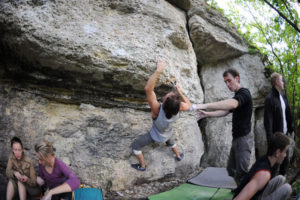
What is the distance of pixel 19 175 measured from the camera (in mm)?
3229

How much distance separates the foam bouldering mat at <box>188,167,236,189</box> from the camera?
4279mm

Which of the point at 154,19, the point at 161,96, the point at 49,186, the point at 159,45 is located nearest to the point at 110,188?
the point at 49,186

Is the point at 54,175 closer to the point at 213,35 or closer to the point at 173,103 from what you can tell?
the point at 173,103

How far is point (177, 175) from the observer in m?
4.74

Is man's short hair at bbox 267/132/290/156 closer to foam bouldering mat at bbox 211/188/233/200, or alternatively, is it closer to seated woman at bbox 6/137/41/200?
foam bouldering mat at bbox 211/188/233/200

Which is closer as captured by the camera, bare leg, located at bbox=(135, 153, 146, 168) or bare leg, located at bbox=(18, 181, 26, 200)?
bare leg, located at bbox=(18, 181, 26, 200)

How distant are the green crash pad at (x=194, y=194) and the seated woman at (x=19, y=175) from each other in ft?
5.60

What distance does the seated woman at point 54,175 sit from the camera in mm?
2936

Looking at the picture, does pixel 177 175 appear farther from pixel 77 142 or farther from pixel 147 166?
pixel 77 142

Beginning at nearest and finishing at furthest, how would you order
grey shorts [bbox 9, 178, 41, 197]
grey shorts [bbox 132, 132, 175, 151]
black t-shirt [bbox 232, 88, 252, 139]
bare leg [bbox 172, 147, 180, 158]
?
black t-shirt [bbox 232, 88, 252, 139] → grey shorts [bbox 9, 178, 41, 197] → grey shorts [bbox 132, 132, 175, 151] → bare leg [bbox 172, 147, 180, 158]

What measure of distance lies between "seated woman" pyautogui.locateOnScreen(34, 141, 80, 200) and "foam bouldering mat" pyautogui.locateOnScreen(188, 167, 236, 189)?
235 cm

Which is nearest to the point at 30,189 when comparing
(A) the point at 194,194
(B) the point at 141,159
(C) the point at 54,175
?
(C) the point at 54,175

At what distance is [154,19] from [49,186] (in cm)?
346

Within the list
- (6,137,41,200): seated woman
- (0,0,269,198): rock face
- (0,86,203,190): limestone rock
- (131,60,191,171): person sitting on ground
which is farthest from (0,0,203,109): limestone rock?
(6,137,41,200): seated woman
